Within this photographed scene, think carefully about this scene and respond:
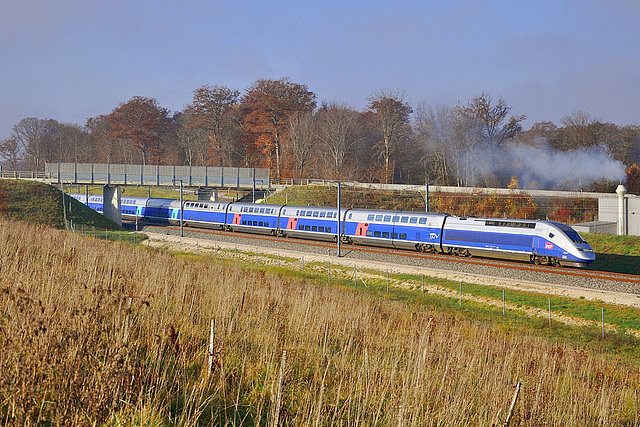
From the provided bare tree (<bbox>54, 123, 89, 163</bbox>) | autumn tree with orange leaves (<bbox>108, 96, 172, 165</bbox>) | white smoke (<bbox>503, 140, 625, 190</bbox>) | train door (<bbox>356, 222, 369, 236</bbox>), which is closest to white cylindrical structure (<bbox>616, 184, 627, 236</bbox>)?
white smoke (<bbox>503, 140, 625, 190</bbox>)

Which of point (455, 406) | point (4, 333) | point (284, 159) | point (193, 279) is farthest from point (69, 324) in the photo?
point (284, 159)

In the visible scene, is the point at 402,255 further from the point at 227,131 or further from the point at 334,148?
the point at 227,131

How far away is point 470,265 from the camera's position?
35.1 metres

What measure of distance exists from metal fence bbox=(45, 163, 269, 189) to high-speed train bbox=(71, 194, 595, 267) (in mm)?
8642

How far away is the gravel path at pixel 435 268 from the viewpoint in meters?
28.3

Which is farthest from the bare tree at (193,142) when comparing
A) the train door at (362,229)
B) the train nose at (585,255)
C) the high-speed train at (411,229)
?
→ the train nose at (585,255)

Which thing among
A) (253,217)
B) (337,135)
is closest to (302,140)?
(337,135)

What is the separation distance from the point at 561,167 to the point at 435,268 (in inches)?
1764

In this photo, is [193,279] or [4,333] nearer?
[4,333]

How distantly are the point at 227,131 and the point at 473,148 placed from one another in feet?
158

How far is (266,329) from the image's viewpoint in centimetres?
936

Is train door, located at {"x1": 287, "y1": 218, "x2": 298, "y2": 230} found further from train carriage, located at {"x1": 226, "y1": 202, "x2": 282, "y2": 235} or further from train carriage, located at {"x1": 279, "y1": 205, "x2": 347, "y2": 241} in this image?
train carriage, located at {"x1": 226, "y1": 202, "x2": 282, "y2": 235}

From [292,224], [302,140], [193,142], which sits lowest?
[292,224]

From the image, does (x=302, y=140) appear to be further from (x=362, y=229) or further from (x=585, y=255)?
(x=585, y=255)
